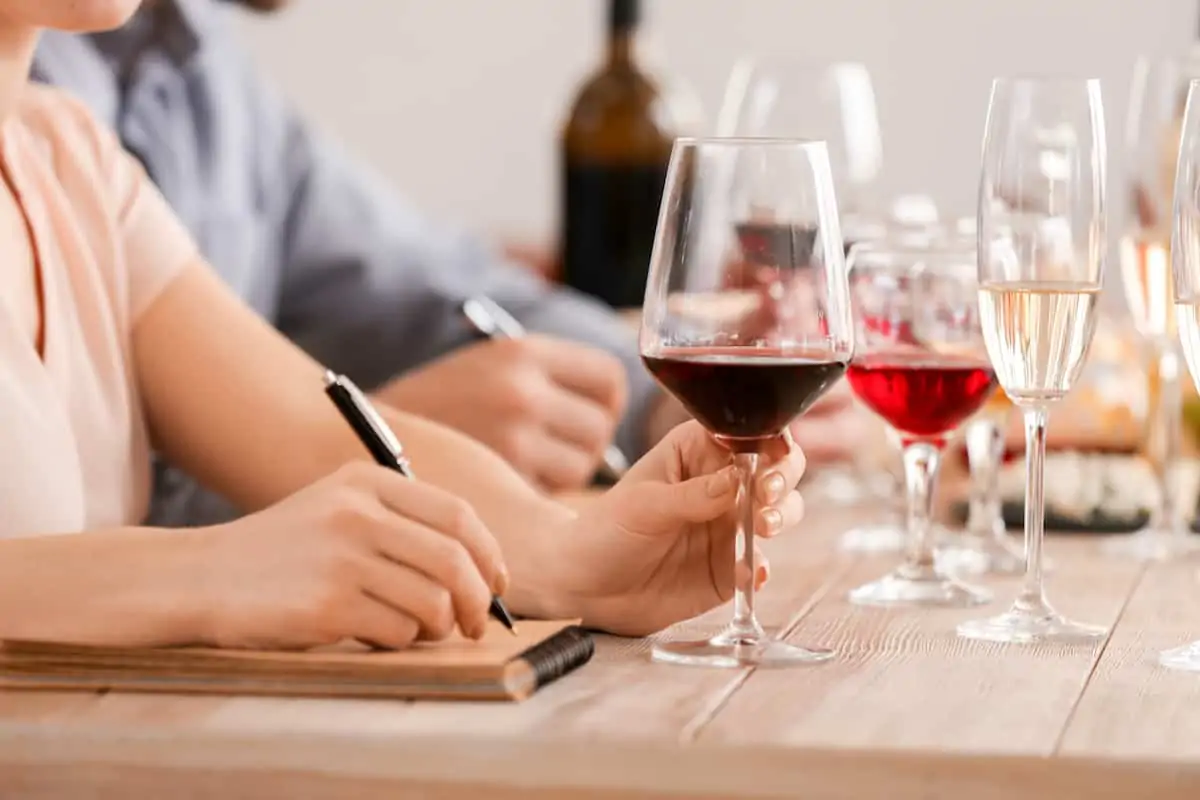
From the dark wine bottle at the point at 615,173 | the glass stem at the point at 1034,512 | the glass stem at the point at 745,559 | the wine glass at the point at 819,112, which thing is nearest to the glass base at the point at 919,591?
the glass stem at the point at 1034,512

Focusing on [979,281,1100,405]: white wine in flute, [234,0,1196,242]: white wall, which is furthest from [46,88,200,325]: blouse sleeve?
[234,0,1196,242]: white wall

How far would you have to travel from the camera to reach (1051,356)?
1.19 metres

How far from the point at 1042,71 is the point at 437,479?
2.55m

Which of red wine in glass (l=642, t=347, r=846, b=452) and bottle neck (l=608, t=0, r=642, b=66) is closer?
red wine in glass (l=642, t=347, r=846, b=452)

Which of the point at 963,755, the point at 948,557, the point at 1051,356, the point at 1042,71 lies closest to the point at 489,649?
the point at 963,755

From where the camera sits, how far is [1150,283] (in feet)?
5.31

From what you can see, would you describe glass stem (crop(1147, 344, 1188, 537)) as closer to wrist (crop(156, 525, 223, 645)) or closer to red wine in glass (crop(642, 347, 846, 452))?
red wine in glass (crop(642, 347, 846, 452))

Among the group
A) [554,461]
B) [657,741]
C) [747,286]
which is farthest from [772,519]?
[554,461]

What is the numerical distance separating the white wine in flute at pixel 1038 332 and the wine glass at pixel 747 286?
0.15 metres

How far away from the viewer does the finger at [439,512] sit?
1.05m

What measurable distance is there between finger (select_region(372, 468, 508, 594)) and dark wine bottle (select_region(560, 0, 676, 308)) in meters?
1.61

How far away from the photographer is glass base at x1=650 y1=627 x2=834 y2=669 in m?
1.08

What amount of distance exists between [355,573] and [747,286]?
0.25 m

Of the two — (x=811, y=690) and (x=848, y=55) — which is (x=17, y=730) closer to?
(x=811, y=690)
